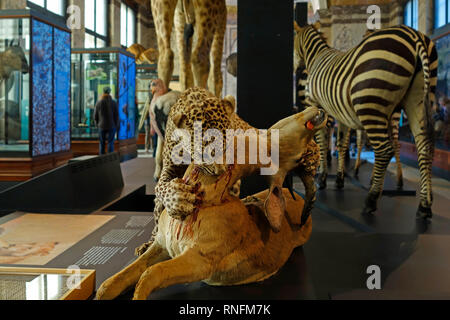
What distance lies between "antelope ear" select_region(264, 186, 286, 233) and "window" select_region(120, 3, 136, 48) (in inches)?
644

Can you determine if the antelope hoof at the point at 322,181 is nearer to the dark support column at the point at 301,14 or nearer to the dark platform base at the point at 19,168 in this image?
the dark support column at the point at 301,14

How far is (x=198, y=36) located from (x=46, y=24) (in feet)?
13.5

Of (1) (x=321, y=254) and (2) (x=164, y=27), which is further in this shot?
(2) (x=164, y=27)

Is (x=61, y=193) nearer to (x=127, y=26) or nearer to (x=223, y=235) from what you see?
(x=223, y=235)

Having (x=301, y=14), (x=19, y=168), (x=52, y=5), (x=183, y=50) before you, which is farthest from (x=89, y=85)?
(x=183, y=50)

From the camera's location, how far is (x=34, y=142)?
604 cm

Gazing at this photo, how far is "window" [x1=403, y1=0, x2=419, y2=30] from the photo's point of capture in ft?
42.3

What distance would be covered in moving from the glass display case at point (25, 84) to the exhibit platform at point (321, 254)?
369 centimetres

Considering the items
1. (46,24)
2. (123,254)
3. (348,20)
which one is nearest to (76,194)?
(123,254)

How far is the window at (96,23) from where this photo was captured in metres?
13.4

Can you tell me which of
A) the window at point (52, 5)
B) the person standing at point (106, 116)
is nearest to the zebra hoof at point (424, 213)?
the person standing at point (106, 116)

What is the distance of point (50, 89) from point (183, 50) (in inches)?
153

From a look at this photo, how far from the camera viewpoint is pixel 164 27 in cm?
333

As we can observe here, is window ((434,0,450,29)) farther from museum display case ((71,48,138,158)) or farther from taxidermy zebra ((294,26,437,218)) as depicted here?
taxidermy zebra ((294,26,437,218))
